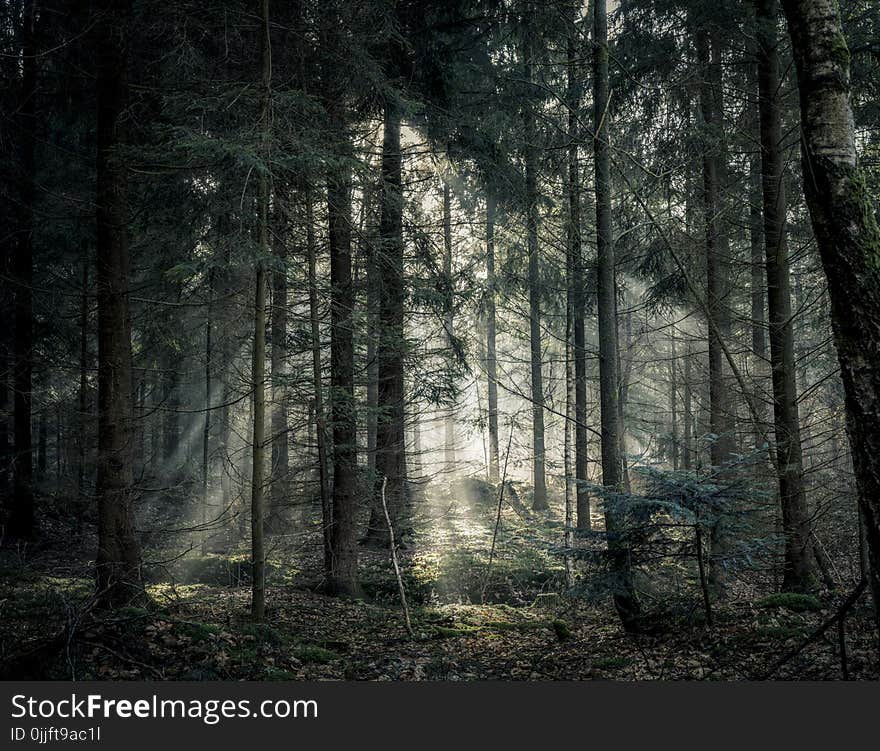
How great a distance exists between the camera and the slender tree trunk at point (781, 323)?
746cm

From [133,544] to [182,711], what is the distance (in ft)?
12.2

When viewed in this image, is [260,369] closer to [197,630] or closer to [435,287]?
[197,630]

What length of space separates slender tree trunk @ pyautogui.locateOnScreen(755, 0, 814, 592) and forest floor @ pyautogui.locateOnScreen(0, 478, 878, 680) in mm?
704

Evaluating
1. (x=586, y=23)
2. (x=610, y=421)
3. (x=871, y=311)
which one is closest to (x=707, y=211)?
(x=586, y=23)

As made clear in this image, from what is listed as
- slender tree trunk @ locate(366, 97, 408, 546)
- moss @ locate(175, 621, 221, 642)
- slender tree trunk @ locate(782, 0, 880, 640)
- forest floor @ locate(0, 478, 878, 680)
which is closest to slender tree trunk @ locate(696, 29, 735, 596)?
forest floor @ locate(0, 478, 878, 680)

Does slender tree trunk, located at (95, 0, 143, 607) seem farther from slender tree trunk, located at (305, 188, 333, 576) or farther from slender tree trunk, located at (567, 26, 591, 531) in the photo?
slender tree trunk, located at (567, 26, 591, 531)

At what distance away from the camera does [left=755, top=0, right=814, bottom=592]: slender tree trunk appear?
746 centimetres

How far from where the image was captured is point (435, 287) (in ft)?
32.3

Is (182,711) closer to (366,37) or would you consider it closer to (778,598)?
(778,598)

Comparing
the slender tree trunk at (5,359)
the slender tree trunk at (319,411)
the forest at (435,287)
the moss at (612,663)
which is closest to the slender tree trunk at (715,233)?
the forest at (435,287)

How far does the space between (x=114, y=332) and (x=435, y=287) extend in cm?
503

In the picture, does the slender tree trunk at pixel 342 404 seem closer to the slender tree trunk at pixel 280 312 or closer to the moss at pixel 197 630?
the slender tree trunk at pixel 280 312

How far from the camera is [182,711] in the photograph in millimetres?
4230

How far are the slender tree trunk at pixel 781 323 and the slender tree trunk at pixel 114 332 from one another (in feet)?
28.1
